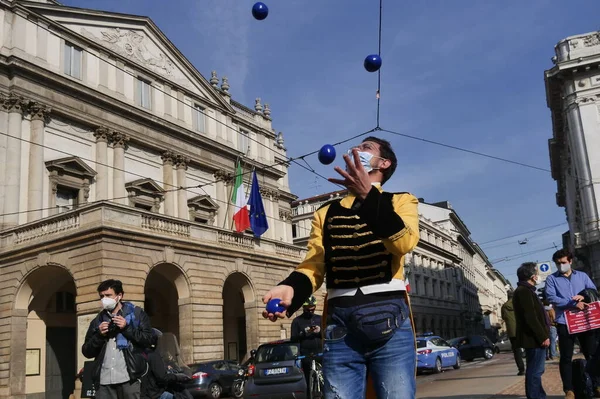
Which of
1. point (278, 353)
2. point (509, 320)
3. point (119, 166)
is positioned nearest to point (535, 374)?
point (509, 320)

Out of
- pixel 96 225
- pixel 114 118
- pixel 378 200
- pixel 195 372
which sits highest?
pixel 114 118

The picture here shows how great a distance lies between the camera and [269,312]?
2.99 metres

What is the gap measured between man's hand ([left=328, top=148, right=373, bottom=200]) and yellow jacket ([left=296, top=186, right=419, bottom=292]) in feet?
0.61

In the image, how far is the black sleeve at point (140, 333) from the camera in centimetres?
572

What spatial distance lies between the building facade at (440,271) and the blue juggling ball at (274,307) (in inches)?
2065

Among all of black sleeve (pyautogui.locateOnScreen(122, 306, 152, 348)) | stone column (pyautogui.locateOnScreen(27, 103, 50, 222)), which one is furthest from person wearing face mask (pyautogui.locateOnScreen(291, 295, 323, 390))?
stone column (pyautogui.locateOnScreen(27, 103, 50, 222))

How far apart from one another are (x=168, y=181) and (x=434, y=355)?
16657mm

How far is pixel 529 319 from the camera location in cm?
693

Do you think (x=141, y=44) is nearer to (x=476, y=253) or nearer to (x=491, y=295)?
(x=476, y=253)

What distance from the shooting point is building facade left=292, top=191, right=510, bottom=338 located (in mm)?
63094

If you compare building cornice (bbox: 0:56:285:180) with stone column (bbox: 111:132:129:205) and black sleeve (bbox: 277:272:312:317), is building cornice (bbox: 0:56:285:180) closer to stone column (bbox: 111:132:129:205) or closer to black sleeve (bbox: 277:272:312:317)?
stone column (bbox: 111:132:129:205)

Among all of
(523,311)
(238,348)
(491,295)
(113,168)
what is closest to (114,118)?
(113,168)

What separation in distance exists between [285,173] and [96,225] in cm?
2221

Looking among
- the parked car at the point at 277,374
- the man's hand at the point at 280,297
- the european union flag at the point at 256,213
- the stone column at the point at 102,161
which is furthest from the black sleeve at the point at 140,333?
the european union flag at the point at 256,213
